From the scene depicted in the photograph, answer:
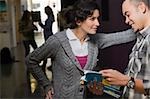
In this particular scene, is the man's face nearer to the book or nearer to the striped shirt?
the striped shirt

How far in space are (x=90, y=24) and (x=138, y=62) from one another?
0.60 m

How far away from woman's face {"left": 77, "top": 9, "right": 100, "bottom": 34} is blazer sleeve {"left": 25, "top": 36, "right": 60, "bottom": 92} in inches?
7.7

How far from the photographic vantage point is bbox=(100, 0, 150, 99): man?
5.56ft

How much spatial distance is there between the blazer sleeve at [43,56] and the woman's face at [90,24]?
0.19 meters

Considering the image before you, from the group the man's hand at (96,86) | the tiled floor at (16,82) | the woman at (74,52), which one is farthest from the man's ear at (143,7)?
the tiled floor at (16,82)

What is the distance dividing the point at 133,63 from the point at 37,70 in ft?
2.72

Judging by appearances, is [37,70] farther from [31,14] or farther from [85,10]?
[31,14]

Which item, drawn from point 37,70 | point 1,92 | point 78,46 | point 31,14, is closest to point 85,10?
point 78,46

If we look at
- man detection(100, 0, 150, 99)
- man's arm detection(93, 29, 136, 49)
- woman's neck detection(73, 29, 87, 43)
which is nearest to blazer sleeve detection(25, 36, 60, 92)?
woman's neck detection(73, 29, 87, 43)

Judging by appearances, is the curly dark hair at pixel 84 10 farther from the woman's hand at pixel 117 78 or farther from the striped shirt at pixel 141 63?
the woman's hand at pixel 117 78

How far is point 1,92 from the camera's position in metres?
4.21

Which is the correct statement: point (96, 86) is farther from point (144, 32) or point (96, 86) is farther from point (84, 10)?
point (84, 10)

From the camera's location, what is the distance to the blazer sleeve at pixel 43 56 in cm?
235

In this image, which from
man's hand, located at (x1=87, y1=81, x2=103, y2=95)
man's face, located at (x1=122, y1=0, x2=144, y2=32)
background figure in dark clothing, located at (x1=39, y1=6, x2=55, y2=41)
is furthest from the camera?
background figure in dark clothing, located at (x1=39, y1=6, x2=55, y2=41)
